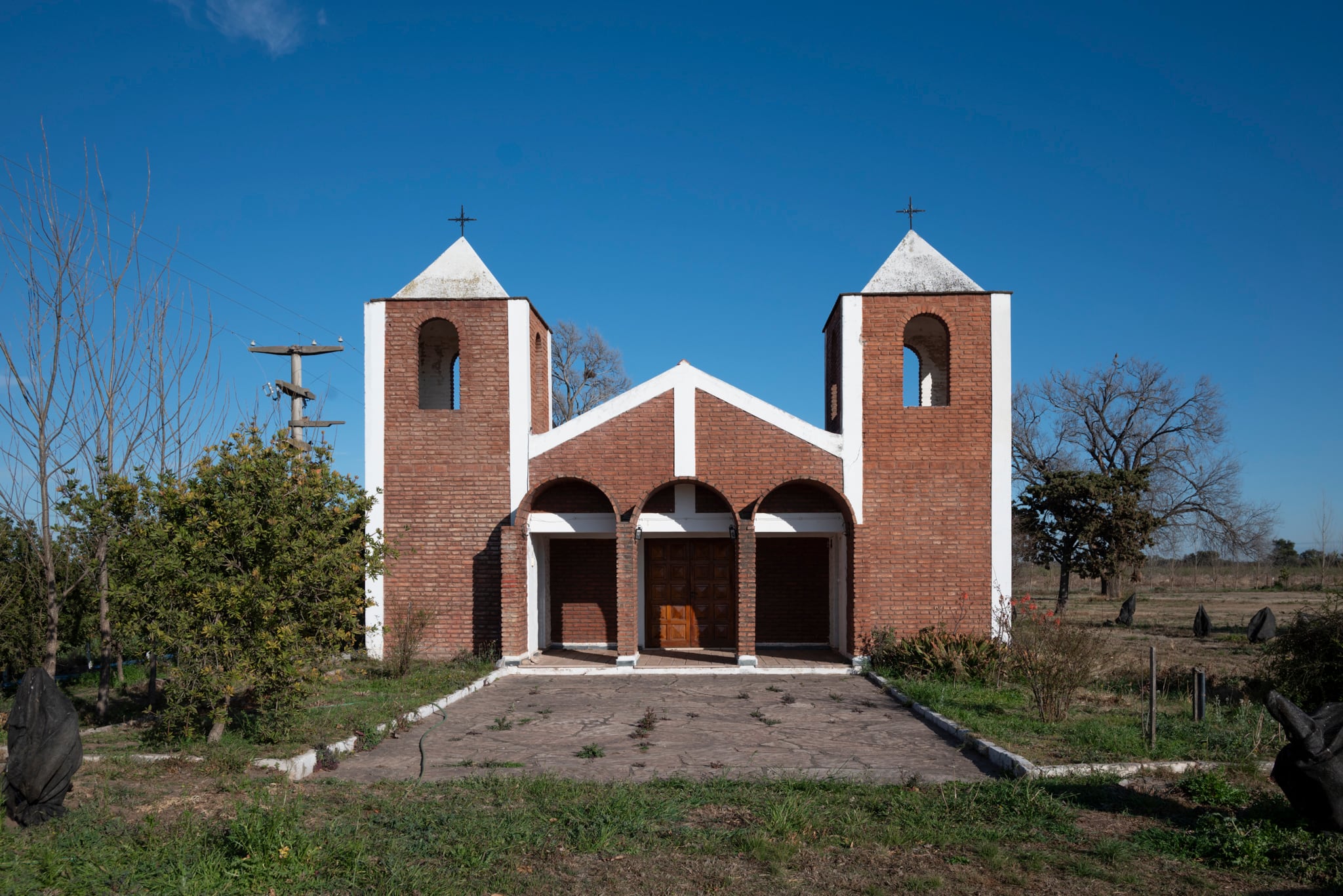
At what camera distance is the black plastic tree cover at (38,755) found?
6.39 m

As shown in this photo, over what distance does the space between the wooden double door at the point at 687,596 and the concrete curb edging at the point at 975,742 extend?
17.1 feet

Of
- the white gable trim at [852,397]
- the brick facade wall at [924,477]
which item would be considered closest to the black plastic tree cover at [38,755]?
the brick facade wall at [924,477]

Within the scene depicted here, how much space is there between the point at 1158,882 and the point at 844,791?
2518mm

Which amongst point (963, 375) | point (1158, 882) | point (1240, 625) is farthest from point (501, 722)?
point (1240, 625)

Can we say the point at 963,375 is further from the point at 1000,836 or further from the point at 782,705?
the point at 1000,836

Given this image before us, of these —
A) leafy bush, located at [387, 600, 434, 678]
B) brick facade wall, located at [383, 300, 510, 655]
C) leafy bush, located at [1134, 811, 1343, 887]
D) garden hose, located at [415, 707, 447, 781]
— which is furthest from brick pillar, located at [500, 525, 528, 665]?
leafy bush, located at [1134, 811, 1343, 887]

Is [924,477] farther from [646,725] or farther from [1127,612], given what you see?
[1127,612]

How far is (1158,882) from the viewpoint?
556 centimetres

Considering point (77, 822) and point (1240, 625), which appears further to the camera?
point (1240, 625)

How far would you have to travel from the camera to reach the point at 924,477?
625 inches

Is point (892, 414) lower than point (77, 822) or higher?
higher

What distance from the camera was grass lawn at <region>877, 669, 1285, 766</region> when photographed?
8.51 metres

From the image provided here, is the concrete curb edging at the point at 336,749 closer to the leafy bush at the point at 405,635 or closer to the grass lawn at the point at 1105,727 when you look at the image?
the leafy bush at the point at 405,635

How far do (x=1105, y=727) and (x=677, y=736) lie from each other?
4671 mm
